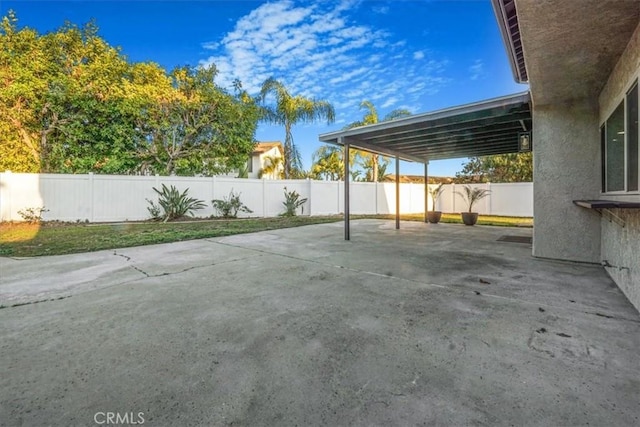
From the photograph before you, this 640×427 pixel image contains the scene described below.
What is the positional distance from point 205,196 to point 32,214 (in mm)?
5399

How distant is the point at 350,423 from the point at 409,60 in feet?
42.1

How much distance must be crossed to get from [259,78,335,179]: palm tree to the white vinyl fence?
2484 mm

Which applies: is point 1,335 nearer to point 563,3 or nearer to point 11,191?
point 563,3

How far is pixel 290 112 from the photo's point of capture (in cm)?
1473

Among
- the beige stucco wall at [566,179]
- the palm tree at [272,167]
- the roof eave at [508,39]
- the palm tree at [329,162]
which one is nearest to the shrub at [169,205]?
the palm tree at [272,167]

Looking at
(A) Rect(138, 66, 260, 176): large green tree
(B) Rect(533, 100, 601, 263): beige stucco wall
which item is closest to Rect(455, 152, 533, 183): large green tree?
(B) Rect(533, 100, 601, 263): beige stucco wall

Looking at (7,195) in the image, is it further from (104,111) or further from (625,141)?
(625,141)

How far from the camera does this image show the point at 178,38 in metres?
12.0

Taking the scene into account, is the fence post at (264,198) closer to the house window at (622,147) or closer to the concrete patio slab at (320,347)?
the concrete patio slab at (320,347)

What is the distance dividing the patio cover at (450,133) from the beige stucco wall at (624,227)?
1100 mm

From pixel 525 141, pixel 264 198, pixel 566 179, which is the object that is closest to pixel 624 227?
pixel 566 179

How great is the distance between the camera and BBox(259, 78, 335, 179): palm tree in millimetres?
14688

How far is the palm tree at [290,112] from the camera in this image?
1469cm

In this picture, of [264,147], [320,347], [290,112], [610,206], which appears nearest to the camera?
[320,347]
